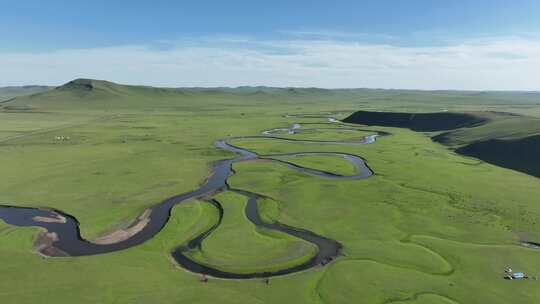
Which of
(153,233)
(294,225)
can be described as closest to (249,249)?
(294,225)

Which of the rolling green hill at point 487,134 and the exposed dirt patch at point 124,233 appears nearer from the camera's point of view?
the exposed dirt patch at point 124,233

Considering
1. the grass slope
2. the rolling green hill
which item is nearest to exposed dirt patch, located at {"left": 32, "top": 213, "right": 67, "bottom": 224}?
the rolling green hill

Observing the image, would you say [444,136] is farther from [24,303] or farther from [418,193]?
[24,303]

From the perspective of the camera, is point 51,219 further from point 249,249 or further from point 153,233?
point 249,249

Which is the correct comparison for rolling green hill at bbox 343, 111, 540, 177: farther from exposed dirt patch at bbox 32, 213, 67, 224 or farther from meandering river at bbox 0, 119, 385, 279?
exposed dirt patch at bbox 32, 213, 67, 224

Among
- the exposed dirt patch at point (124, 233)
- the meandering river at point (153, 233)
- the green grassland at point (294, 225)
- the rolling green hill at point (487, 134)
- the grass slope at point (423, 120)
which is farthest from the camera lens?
the grass slope at point (423, 120)

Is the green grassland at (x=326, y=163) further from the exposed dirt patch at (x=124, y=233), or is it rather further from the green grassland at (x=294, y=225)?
the exposed dirt patch at (x=124, y=233)

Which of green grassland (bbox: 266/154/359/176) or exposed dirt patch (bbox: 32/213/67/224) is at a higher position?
green grassland (bbox: 266/154/359/176)

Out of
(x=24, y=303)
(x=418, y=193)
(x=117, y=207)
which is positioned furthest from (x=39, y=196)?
(x=418, y=193)

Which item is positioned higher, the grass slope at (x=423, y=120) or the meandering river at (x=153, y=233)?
the grass slope at (x=423, y=120)

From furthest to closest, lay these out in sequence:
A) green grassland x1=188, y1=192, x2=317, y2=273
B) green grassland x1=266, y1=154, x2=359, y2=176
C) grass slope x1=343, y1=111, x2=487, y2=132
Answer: grass slope x1=343, y1=111, x2=487, y2=132, green grassland x1=266, y1=154, x2=359, y2=176, green grassland x1=188, y1=192, x2=317, y2=273

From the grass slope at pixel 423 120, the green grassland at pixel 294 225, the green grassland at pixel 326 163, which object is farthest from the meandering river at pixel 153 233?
the grass slope at pixel 423 120
